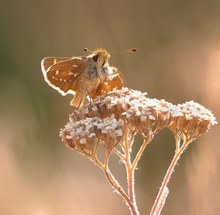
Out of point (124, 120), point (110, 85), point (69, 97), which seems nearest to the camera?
point (124, 120)

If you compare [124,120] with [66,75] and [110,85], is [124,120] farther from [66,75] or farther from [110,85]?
[66,75]

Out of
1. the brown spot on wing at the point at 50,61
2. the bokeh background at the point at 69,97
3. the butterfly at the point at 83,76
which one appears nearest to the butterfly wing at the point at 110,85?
the butterfly at the point at 83,76

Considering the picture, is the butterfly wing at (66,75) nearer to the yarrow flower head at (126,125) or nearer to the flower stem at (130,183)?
the yarrow flower head at (126,125)

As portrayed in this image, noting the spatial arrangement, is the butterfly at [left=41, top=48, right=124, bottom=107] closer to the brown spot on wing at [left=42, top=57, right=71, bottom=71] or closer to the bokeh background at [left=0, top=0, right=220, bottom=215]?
the brown spot on wing at [left=42, top=57, right=71, bottom=71]

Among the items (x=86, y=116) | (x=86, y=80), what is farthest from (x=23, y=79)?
(x=86, y=116)

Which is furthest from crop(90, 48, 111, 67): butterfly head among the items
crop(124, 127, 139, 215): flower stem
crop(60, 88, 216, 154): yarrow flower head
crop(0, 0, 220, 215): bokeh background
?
crop(0, 0, 220, 215): bokeh background

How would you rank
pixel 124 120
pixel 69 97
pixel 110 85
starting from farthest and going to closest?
pixel 69 97, pixel 110 85, pixel 124 120

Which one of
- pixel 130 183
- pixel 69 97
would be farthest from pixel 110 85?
pixel 69 97
